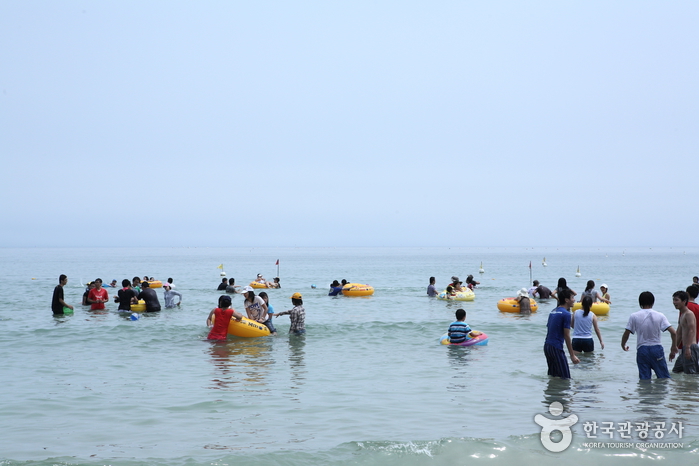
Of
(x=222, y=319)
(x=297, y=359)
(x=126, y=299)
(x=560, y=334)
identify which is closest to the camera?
(x=560, y=334)

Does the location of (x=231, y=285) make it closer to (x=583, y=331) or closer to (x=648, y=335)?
(x=583, y=331)

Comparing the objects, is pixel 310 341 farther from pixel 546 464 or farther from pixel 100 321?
pixel 546 464

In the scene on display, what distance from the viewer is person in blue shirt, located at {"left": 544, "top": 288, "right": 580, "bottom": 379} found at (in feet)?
29.4

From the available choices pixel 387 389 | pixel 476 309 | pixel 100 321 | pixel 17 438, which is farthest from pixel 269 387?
pixel 476 309

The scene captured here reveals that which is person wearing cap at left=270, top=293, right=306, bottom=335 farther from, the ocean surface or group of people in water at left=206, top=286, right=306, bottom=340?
the ocean surface

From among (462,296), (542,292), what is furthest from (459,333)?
(542,292)

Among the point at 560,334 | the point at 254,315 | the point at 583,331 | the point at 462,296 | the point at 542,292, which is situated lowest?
the point at 462,296

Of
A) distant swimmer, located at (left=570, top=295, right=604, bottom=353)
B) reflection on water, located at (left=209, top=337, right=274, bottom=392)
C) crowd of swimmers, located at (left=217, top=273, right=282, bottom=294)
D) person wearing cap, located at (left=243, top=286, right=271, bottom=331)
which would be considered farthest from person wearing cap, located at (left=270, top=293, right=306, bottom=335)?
crowd of swimmers, located at (left=217, top=273, right=282, bottom=294)

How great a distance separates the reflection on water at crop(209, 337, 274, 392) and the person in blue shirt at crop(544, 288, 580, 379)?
4886 mm

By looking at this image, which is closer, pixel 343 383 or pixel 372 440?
pixel 372 440

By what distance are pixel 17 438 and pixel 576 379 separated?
29.7 ft

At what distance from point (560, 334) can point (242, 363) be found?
671 centimetres

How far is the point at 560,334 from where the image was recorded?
9117 mm

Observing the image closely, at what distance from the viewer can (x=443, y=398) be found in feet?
31.3
